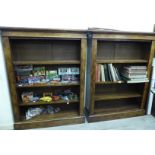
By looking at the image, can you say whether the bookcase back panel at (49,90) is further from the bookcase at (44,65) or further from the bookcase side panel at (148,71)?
the bookcase side panel at (148,71)

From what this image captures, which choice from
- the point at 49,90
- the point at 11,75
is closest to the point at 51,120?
the point at 49,90

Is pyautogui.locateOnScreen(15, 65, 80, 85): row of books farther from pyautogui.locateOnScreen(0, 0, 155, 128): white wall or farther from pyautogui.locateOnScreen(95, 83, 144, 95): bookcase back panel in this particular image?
pyautogui.locateOnScreen(95, 83, 144, 95): bookcase back panel

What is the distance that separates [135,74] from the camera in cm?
208

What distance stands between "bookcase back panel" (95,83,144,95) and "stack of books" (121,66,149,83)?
0.74 feet

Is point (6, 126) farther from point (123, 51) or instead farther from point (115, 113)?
point (123, 51)

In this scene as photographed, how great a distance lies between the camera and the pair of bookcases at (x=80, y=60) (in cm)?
172

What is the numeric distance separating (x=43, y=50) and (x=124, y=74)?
1294mm

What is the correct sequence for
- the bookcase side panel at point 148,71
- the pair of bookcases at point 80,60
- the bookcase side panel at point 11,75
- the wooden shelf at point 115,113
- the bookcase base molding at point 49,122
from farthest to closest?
the wooden shelf at point 115,113 < the bookcase side panel at point 148,71 < the bookcase base molding at point 49,122 < the pair of bookcases at point 80,60 < the bookcase side panel at point 11,75

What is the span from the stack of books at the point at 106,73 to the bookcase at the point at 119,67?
4 cm
